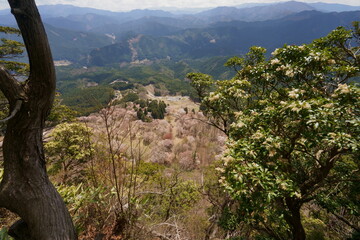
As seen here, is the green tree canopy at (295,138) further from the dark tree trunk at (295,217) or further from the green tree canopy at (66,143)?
the green tree canopy at (66,143)

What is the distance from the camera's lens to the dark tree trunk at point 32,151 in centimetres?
233

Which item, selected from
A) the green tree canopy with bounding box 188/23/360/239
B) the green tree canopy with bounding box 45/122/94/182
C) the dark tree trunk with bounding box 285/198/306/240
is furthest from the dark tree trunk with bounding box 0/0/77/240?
the green tree canopy with bounding box 45/122/94/182

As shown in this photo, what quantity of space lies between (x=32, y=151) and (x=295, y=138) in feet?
15.3

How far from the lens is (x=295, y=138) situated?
3.88 metres

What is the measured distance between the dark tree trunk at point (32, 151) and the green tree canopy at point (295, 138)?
9.09ft

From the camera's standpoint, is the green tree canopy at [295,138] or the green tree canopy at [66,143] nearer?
the green tree canopy at [295,138]

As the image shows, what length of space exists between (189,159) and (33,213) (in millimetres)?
30901

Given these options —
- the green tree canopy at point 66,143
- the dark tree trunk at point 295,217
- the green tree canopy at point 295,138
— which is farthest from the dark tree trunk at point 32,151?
the green tree canopy at point 66,143

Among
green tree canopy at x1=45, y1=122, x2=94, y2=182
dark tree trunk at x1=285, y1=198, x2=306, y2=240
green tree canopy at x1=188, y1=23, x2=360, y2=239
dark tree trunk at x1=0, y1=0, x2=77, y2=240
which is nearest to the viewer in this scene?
dark tree trunk at x1=0, y1=0, x2=77, y2=240

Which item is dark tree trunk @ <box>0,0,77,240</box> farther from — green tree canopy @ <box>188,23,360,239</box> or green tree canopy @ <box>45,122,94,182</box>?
green tree canopy @ <box>45,122,94,182</box>

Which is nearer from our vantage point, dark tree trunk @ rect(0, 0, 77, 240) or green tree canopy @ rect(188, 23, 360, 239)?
dark tree trunk @ rect(0, 0, 77, 240)

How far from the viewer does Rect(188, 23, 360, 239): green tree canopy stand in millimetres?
3068

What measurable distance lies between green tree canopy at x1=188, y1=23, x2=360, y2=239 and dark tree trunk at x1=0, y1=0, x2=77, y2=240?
9.09 feet

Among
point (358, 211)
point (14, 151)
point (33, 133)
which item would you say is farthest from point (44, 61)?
point (358, 211)
